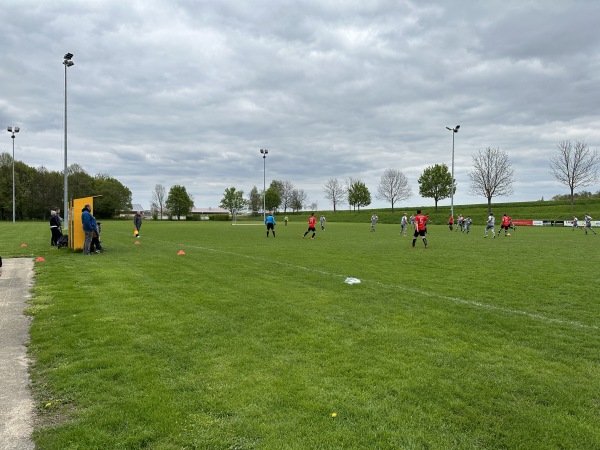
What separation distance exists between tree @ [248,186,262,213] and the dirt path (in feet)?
371

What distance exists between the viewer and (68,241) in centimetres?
1778

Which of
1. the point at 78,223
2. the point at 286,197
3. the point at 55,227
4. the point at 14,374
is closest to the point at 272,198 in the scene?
the point at 286,197

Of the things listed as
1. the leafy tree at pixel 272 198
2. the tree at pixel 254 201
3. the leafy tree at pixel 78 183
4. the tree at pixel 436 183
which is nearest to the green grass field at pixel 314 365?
the tree at pixel 436 183

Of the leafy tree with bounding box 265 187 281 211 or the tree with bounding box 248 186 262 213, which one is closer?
the leafy tree with bounding box 265 187 281 211

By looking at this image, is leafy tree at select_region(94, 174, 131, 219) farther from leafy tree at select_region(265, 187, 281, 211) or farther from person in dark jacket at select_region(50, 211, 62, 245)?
person in dark jacket at select_region(50, 211, 62, 245)

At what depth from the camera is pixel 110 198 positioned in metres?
96.4

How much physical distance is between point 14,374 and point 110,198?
332ft

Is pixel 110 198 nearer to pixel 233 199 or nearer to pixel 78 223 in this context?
pixel 233 199

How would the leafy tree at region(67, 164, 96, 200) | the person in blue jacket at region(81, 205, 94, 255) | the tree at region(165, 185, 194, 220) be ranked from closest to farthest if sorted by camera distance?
the person in blue jacket at region(81, 205, 94, 255)
the leafy tree at region(67, 164, 96, 200)
the tree at region(165, 185, 194, 220)

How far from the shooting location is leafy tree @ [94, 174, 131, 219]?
96.2m

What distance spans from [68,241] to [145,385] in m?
16.2

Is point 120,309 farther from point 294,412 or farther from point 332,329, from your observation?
point 294,412

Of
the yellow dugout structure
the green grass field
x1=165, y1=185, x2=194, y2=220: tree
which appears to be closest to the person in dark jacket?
the yellow dugout structure

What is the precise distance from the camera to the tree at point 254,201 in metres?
122
